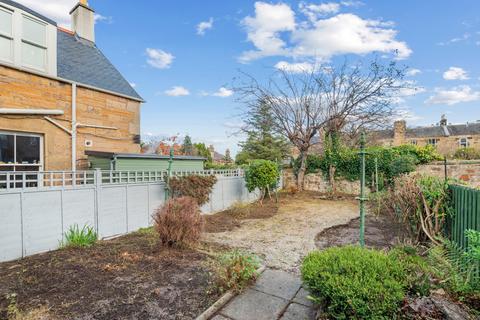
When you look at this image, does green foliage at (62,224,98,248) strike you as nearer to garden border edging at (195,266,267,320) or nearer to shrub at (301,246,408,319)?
garden border edging at (195,266,267,320)

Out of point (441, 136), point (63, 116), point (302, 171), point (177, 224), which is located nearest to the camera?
point (177, 224)

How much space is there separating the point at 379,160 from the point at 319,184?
3.29m

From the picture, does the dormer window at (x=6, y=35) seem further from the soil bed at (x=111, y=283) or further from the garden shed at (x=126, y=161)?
the soil bed at (x=111, y=283)

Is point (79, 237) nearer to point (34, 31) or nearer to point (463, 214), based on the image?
point (34, 31)

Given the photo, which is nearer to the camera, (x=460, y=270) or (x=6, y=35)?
(x=460, y=270)

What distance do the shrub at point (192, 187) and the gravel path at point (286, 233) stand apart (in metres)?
1.46

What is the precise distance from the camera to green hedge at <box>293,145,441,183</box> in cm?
1077

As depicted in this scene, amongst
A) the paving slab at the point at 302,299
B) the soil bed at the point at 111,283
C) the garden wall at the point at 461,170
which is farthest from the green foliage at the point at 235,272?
the garden wall at the point at 461,170

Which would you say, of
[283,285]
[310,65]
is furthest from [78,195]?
[310,65]

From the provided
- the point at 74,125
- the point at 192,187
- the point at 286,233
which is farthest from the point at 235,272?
the point at 74,125

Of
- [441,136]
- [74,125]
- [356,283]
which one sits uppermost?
[441,136]

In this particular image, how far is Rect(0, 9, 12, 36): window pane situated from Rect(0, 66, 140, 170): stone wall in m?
0.88

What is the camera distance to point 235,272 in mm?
2990

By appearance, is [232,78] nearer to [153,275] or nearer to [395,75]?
[395,75]
